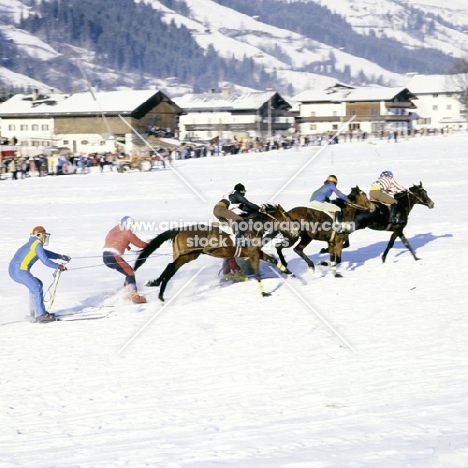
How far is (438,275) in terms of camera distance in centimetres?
1421

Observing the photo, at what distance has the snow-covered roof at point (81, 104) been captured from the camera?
8056 centimetres

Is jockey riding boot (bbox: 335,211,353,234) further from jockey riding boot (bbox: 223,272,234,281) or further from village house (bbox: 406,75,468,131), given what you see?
village house (bbox: 406,75,468,131)

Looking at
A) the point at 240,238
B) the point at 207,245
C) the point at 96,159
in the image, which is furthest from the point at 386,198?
the point at 96,159

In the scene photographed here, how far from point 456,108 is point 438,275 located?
132 meters

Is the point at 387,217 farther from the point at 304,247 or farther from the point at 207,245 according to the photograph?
the point at 207,245

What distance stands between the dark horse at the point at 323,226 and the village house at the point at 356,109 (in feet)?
287

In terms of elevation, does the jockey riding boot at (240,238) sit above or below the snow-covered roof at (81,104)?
below

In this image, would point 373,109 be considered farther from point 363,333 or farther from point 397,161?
point 363,333

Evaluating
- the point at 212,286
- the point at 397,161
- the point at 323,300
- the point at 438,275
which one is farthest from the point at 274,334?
the point at 397,161

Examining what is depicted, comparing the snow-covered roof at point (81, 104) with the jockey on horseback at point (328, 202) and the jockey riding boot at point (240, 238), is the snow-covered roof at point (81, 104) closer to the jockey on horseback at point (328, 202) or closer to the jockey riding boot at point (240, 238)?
the jockey on horseback at point (328, 202)

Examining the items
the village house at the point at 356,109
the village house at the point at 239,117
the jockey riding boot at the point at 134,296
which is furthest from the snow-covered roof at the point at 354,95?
the jockey riding boot at the point at 134,296

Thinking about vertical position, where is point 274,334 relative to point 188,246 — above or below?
below

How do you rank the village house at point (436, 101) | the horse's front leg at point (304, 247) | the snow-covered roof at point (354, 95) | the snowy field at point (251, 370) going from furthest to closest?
the village house at point (436, 101) → the snow-covered roof at point (354, 95) → the horse's front leg at point (304, 247) → the snowy field at point (251, 370)

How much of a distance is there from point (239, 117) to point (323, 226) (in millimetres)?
91193
